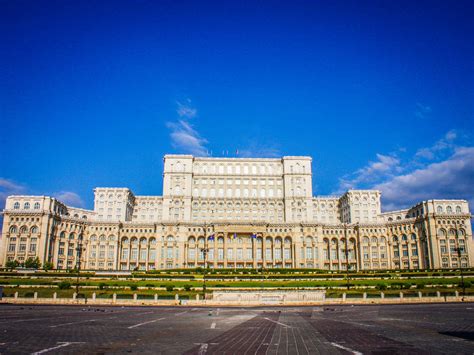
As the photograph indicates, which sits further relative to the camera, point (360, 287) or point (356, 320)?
point (360, 287)

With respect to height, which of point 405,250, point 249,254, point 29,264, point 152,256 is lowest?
point 29,264

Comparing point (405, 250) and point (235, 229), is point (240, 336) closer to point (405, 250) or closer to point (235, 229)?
point (235, 229)

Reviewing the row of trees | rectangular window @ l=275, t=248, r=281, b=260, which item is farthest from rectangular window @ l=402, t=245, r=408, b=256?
the row of trees

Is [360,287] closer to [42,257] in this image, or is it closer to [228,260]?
[228,260]

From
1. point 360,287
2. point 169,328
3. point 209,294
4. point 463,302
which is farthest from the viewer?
point 360,287

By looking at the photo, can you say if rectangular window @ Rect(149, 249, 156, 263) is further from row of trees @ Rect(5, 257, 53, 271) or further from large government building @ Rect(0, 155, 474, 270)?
row of trees @ Rect(5, 257, 53, 271)

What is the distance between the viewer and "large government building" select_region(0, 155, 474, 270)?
10538 centimetres

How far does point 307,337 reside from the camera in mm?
20094

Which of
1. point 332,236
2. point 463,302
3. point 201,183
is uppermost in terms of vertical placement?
point 201,183

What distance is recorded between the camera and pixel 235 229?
110312 millimetres

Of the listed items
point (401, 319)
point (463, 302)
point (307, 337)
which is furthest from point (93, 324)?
point (463, 302)

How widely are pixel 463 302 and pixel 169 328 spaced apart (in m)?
39.1

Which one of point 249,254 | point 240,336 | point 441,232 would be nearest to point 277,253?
point 249,254

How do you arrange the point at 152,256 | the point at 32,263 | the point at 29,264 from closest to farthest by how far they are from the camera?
the point at 29,264
the point at 32,263
the point at 152,256
